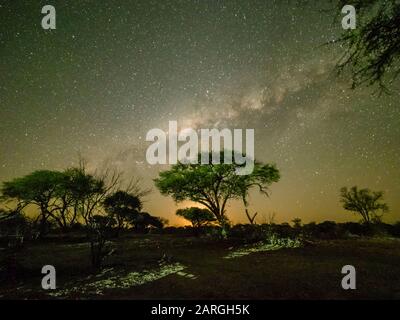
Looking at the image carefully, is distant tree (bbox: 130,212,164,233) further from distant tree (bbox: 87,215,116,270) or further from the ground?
distant tree (bbox: 87,215,116,270)

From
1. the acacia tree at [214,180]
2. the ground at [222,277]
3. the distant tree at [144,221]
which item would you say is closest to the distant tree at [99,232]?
the ground at [222,277]

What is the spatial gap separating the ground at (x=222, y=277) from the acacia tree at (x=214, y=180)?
47.1 ft

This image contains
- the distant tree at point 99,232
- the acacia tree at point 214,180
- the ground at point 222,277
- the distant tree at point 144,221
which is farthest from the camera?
the distant tree at point 144,221

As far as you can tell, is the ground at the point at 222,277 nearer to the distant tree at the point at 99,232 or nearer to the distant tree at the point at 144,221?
the distant tree at the point at 99,232

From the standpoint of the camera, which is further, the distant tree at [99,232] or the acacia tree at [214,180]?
the acacia tree at [214,180]

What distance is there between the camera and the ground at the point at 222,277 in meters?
8.98

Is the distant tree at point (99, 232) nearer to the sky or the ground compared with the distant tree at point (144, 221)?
nearer to the sky

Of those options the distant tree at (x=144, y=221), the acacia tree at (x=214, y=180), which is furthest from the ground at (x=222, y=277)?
the distant tree at (x=144, y=221)

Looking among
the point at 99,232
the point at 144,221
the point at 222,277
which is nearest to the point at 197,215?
the point at 144,221

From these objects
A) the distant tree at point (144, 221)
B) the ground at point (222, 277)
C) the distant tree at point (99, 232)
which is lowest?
the distant tree at point (144, 221)

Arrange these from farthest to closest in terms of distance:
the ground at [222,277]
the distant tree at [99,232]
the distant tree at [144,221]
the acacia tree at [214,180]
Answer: the distant tree at [144,221]
the acacia tree at [214,180]
the distant tree at [99,232]
the ground at [222,277]
